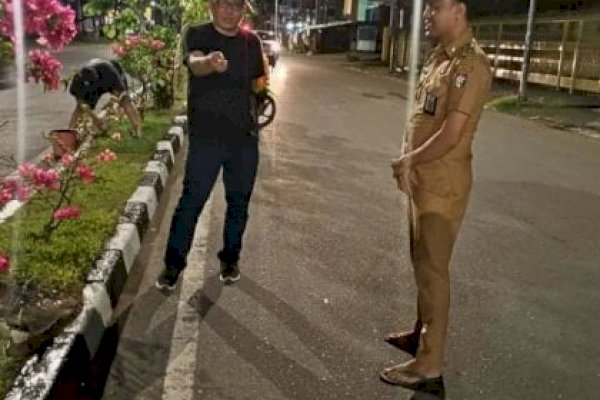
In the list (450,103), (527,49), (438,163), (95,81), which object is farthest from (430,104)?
(527,49)

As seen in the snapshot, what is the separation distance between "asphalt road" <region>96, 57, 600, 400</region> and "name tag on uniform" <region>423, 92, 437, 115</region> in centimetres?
127

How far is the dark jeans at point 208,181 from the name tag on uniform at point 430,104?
1450mm

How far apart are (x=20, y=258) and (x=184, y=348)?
51.0 inches

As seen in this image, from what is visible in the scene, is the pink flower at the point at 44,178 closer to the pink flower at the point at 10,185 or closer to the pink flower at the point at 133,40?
the pink flower at the point at 10,185

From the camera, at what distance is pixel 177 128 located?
945cm

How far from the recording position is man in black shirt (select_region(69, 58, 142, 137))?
788 centimetres

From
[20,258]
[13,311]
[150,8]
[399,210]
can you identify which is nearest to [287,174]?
[399,210]

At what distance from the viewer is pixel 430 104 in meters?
2.87

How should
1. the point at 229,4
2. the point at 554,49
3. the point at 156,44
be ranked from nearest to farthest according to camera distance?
1. the point at 229,4
2. the point at 156,44
3. the point at 554,49

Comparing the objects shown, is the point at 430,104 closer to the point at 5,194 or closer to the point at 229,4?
the point at 229,4

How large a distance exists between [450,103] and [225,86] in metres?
1.57

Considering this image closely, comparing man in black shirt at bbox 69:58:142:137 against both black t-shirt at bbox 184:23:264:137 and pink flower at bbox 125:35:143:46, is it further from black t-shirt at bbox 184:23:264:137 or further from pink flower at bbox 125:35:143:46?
black t-shirt at bbox 184:23:264:137

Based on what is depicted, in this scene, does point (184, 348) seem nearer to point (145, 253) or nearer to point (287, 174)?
point (145, 253)

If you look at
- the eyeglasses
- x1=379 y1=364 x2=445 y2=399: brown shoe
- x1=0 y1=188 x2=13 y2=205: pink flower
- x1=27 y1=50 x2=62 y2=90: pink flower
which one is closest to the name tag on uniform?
x1=379 y1=364 x2=445 y2=399: brown shoe
